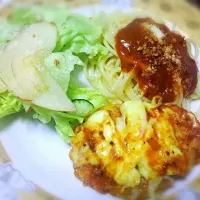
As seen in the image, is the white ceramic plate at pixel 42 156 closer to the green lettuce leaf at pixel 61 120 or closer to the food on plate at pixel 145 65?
the green lettuce leaf at pixel 61 120

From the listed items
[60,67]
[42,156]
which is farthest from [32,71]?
[42,156]

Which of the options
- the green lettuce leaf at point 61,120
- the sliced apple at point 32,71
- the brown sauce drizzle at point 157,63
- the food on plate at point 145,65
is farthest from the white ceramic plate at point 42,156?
the brown sauce drizzle at point 157,63

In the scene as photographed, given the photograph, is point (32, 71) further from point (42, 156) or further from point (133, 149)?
point (133, 149)

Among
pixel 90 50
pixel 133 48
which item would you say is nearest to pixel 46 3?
pixel 90 50

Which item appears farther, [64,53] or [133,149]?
[64,53]

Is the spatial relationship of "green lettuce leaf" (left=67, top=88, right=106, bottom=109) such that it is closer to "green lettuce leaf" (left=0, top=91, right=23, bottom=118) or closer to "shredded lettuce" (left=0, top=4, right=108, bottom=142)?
"shredded lettuce" (left=0, top=4, right=108, bottom=142)

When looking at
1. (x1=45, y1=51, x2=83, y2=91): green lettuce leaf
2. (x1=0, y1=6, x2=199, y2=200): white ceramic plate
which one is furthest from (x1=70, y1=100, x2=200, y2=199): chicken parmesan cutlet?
(x1=45, y1=51, x2=83, y2=91): green lettuce leaf
